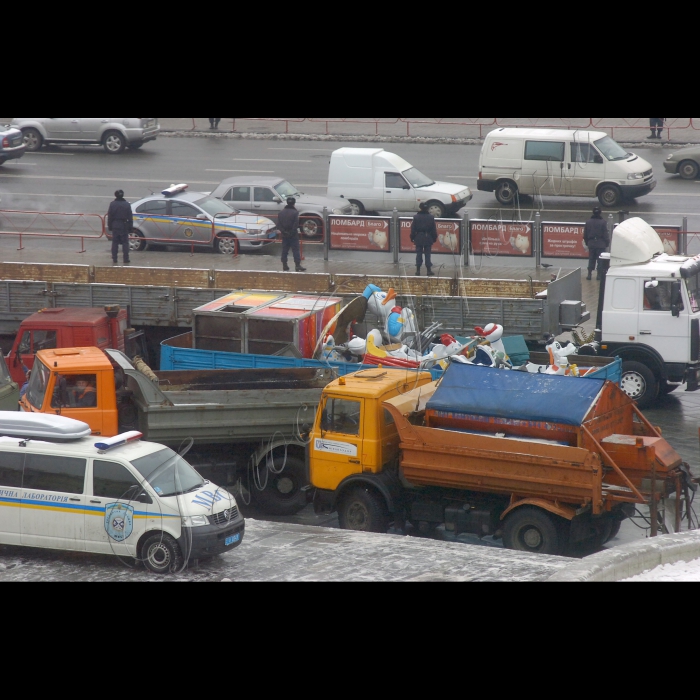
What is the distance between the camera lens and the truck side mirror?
54.7ft

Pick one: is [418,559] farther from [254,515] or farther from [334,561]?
[254,515]

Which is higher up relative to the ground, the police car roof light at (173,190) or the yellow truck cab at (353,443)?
the police car roof light at (173,190)

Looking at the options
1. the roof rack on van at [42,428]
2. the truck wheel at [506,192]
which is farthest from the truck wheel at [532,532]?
the truck wheel at [506,192]

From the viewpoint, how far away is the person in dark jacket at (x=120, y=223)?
76.9ft

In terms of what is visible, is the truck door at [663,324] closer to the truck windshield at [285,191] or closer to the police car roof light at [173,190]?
the truck windshield at [285,191]

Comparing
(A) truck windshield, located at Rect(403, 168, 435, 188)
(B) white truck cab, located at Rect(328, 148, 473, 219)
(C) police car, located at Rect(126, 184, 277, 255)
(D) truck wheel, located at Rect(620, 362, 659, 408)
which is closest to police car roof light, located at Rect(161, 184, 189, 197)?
(C) police car, located at Rect(126, 184, 277, 255)

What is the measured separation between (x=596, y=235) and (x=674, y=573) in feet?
42.8

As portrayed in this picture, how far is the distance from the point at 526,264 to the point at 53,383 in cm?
1237

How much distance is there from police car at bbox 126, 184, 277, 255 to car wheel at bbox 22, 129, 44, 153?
11.5 m

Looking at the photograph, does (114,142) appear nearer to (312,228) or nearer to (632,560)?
(312,228)

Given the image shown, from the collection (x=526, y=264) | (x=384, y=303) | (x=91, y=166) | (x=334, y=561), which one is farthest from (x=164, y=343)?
(x=91, y=166)

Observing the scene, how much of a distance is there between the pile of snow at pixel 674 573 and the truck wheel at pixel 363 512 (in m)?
3.66

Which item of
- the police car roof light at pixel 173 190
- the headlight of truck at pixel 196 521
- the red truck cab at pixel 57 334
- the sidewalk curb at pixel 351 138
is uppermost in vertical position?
the sidewalk curb at pixel 351 138

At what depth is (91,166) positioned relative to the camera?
112 ft
